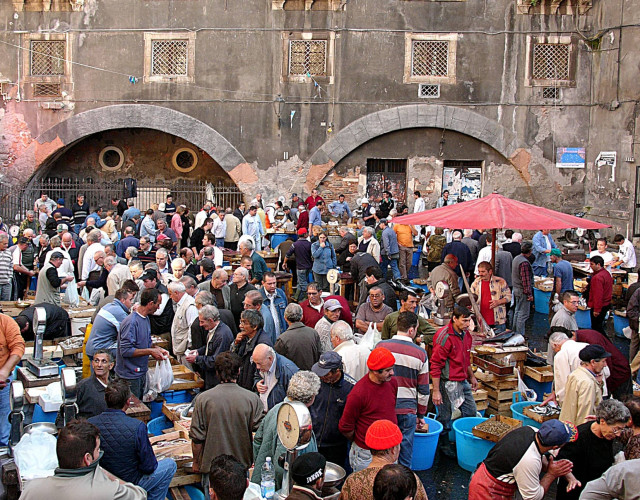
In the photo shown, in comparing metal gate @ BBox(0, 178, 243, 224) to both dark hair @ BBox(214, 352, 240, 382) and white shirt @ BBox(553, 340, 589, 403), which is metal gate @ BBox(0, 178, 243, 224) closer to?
white shirt @ BBox(553, 340, 589, 403)

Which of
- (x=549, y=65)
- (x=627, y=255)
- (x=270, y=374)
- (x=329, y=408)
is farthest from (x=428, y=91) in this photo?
(x=329, y=408)

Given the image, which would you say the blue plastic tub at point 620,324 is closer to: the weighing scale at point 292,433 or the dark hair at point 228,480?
the weighing scale at point 292,433

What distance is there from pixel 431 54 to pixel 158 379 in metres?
16.5

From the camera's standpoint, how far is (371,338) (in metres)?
8.14

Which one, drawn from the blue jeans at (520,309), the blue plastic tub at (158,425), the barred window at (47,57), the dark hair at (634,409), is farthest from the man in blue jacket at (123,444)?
the barred window at (47,57)

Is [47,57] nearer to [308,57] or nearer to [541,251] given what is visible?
[308,57]

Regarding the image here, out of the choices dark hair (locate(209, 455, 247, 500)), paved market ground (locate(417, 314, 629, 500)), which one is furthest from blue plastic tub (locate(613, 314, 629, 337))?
dark hair (locate(209, 455, 247, 500))

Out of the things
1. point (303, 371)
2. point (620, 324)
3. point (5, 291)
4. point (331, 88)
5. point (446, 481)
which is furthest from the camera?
point (331, 88)

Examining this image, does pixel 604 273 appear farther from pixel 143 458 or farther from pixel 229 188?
pixel 229 188

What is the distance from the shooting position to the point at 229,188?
2345 centimetres

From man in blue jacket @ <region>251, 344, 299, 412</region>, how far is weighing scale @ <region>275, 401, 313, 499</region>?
1286mm

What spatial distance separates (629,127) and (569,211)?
3094 mm

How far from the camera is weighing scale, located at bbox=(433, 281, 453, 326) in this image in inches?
417

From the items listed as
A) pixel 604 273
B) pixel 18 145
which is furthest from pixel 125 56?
pixel 604 273
